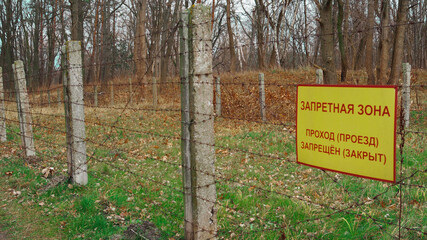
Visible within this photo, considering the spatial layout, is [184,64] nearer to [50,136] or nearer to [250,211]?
[250,211]

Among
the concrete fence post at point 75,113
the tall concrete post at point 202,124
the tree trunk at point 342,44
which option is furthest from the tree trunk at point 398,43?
the tall concrete post at point 202,124

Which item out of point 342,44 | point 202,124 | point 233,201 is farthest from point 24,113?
point 342,44

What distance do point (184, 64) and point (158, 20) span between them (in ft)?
93.4

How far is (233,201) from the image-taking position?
189 inches

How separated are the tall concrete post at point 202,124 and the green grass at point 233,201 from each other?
0.25m

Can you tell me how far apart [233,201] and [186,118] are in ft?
6.57

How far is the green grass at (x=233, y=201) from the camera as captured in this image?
391cm

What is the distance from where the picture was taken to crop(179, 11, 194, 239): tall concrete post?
3154mm

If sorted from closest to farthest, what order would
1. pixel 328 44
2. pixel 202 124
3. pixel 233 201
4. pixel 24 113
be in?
pixel 202 124 → pixel 233 201 → pixel 24 113 → pixel 328 44

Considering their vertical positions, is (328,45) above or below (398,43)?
below

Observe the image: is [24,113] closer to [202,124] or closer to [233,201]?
[233,201]

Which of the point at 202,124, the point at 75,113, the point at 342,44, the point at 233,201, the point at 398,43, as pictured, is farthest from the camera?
the point at 342,44

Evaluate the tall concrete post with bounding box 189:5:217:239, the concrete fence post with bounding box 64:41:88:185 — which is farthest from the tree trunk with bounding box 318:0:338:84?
the tall concrete post with bounding box 189:5:217:239

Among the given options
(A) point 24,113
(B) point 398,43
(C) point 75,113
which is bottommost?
(A) point 24,113
